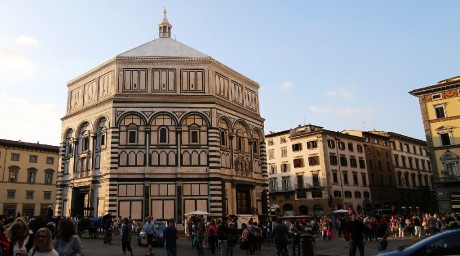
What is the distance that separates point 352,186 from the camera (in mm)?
53688

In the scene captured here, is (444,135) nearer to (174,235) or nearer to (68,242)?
(174,235)

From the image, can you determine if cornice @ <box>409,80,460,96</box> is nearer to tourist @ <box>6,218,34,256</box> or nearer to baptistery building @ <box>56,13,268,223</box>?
baptistery building @ <box>56,13,268,223</box>

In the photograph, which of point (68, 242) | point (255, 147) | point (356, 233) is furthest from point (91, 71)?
point (68, 242)

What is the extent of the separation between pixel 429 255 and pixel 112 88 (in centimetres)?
3032

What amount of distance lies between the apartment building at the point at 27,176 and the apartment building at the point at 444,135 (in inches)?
2091

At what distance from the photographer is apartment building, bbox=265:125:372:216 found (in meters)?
51.1

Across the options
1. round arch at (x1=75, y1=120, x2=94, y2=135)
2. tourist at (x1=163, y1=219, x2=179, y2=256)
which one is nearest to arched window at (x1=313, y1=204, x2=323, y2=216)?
round arch at (x1=75, y1=120, x2=94, y2=135)

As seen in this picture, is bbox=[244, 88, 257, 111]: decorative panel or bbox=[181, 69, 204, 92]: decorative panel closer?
bbox=[181, 69, 204, 92]: decorative panel

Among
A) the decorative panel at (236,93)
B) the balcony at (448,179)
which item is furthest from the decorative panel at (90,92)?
the balcony at (448,179)

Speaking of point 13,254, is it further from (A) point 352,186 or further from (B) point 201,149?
(A) point 352,186

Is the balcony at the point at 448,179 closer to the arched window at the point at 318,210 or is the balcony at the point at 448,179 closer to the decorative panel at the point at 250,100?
the arched window at the point at 318,210

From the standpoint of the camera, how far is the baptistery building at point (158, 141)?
30.9 metres

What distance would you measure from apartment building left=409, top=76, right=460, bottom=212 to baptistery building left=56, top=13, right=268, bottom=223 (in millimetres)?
18695

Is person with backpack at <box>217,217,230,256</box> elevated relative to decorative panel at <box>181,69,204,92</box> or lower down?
lower down
